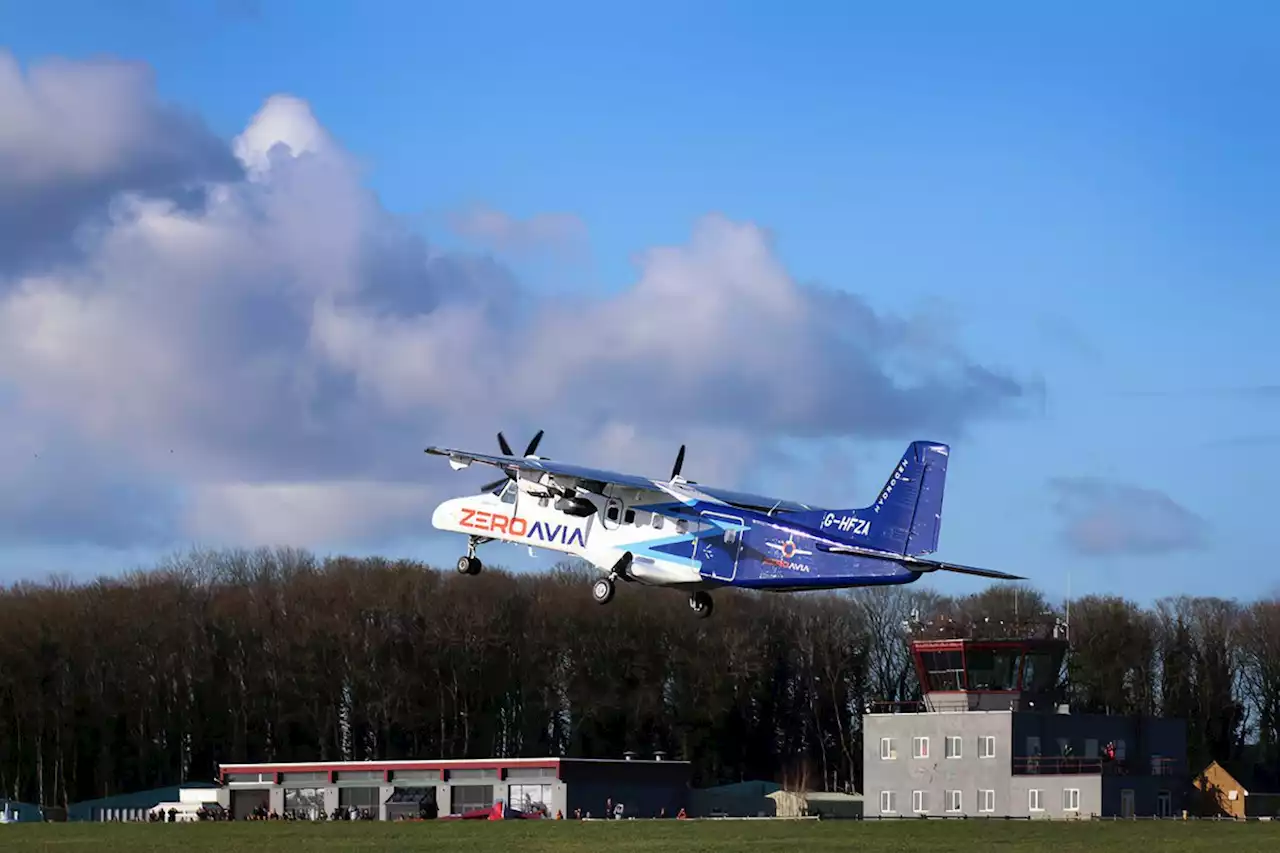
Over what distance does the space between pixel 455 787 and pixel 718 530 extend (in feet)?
205

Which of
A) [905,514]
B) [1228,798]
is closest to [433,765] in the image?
[1228,798]

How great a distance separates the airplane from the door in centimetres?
3

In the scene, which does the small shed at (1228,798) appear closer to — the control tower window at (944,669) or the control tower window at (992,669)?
the control tower window at (992,669)

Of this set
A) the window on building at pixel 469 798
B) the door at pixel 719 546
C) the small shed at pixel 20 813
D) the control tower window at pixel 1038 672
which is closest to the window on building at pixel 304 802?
the window on building at pixel 469 798

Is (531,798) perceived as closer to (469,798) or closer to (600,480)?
(469,798)

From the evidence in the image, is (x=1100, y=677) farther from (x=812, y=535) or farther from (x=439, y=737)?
(x=812, y=535)

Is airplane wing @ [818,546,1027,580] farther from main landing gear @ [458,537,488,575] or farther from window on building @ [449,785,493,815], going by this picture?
window on building @ [449,785,493,815]

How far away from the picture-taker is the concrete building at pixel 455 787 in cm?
11269

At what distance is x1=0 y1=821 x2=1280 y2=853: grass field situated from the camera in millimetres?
80938

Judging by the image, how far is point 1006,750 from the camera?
104 metres

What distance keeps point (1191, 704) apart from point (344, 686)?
6305 cm

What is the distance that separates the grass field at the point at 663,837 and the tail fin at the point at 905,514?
24817 mm

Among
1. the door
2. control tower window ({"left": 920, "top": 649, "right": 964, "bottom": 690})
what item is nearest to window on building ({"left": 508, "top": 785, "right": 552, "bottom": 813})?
control tower window ({"left": 920, "top": 649, "right": 964, "bottom": 690})

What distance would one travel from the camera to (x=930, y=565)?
54.8 meters
